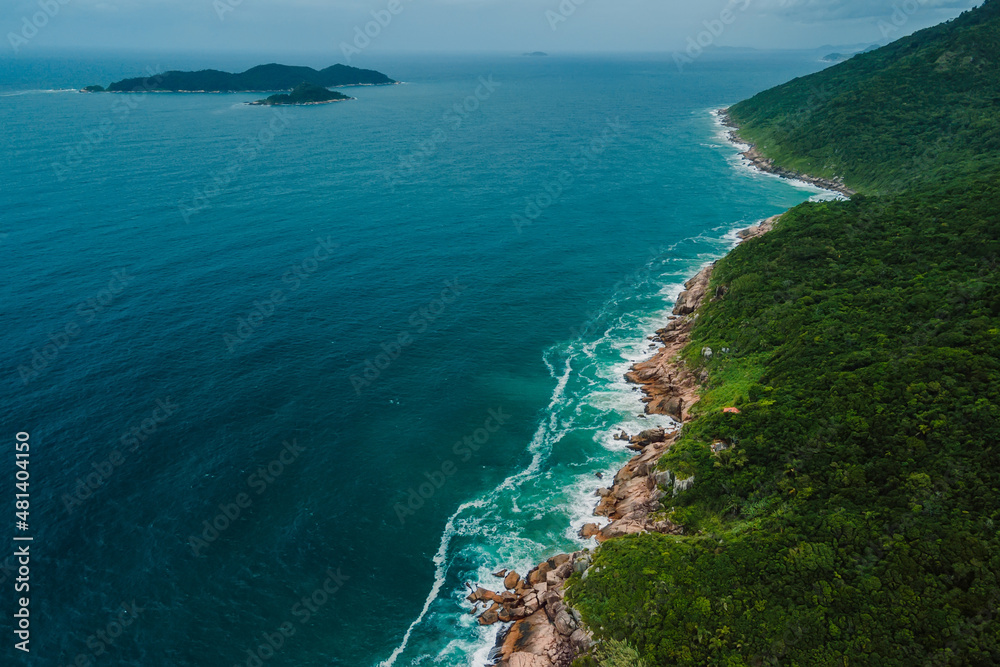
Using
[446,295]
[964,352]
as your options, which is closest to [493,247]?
[446,295]
